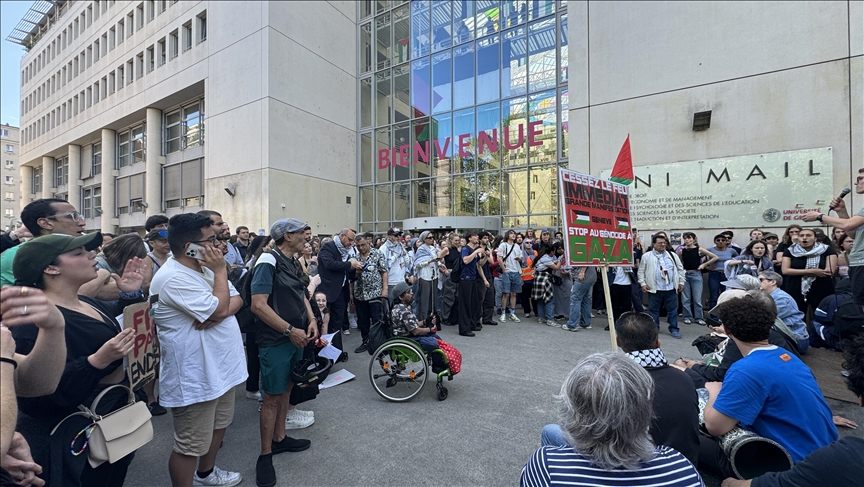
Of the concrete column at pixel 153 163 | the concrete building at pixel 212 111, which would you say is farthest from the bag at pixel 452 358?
the concrete column at pixel 153 163

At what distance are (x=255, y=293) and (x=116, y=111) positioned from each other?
2813 centimetres

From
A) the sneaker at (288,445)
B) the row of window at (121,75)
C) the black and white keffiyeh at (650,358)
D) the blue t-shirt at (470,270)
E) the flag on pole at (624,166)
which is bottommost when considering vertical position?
the sneaker at (288,445)

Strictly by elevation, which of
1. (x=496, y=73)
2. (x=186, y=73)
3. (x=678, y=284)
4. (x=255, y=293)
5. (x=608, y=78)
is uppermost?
(x=186, y=73)

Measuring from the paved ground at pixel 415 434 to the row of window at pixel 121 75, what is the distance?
21.7 metres

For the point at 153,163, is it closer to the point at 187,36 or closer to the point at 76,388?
the point at 187,36

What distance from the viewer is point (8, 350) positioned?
1131 millimetres

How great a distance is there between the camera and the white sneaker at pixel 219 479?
2.61m

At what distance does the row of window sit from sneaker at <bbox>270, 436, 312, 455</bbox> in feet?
72.8

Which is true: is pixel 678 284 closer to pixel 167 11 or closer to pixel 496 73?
pixel 496 73

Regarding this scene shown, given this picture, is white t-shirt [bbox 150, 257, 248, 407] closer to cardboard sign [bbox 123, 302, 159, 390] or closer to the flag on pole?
cardboard sign [bbox 123, 302, 159, 390]

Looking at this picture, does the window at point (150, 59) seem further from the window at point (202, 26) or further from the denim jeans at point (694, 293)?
the denim jeans at point (694, 293)

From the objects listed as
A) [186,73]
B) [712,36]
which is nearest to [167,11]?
[186,73]

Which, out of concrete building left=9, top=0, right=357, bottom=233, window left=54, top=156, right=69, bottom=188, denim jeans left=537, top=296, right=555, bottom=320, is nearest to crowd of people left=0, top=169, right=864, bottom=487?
denim jeans left=537, top=296, right=555, bottom=320

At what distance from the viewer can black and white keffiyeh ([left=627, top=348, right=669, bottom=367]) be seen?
7.12 feet
